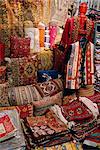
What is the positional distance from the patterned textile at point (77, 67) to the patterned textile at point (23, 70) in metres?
0.40

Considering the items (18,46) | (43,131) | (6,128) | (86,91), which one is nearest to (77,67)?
(86,91)

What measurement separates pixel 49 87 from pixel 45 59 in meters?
0.59

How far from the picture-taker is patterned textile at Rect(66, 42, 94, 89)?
9.36 ft

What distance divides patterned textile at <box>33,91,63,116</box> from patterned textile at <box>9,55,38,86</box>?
0.36 metres

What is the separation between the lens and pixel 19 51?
3.03m

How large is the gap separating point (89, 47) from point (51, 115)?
3.00ft

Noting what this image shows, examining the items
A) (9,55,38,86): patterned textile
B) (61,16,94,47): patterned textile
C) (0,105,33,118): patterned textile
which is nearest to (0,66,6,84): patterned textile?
(9,55,38,86): patterned textile

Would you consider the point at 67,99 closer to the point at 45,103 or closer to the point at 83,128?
the point at 45,103

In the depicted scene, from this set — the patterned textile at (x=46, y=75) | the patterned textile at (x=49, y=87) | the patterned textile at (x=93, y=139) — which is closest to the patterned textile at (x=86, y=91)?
the patterned textile at (x=49, y=87)

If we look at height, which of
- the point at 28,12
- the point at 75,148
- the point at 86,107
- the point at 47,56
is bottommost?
the point at 75,148

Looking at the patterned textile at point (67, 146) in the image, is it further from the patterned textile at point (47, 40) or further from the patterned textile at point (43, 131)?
the patterned textile at point (47, 40)

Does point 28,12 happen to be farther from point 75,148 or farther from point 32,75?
point 75,148

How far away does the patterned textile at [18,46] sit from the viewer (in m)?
3.02

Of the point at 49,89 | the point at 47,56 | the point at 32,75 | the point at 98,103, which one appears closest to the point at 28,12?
the point at 47,56
